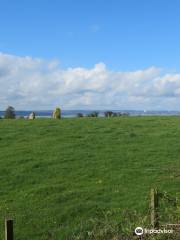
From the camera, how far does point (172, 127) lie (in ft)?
120

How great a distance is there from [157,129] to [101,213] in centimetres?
1921

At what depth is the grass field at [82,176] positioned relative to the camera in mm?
16047

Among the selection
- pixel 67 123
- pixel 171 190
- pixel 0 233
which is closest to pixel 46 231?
pixel 0 233

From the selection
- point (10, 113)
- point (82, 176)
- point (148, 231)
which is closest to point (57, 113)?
point (10, 113)

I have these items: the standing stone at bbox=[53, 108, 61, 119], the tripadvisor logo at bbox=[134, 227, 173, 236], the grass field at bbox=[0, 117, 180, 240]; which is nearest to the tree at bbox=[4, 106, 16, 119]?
the standing stone at bbox=[53, 108, 61, 119]

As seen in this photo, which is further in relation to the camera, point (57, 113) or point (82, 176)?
point (57, 113)

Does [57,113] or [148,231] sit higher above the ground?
[57,113]

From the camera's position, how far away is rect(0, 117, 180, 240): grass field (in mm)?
16047

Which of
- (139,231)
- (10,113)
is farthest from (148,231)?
(10,113)

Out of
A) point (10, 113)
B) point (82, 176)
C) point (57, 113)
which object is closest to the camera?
point (82, 176)

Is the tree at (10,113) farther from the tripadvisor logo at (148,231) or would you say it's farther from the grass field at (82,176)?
the tripadvisor logo at (148,231)

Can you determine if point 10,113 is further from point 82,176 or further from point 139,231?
point 139,231

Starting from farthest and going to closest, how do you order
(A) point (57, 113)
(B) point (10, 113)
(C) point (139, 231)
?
(B) point (10, 113) → (A) point (57, 113) → (C) point (139, 231)

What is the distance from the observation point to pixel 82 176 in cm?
2189
